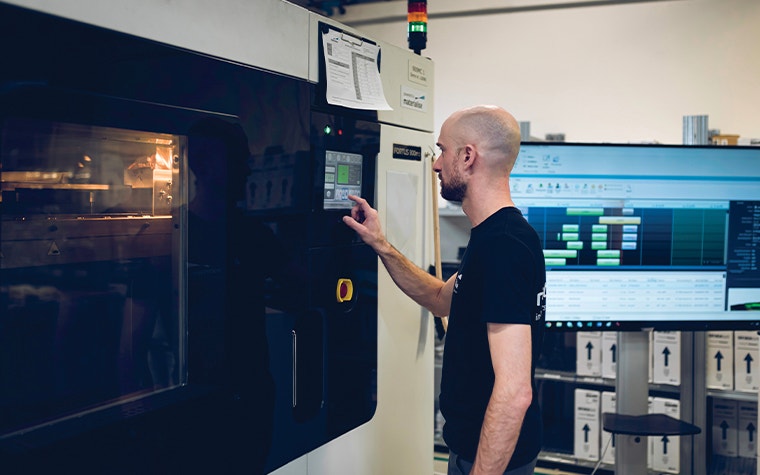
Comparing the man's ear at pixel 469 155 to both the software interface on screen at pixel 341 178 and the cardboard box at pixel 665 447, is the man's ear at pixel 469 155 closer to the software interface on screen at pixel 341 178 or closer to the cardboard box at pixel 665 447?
the software interface on screen at pixel 341 178

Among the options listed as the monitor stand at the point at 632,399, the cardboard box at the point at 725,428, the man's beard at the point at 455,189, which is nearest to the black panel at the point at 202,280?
the man's beard at the point at 455,189

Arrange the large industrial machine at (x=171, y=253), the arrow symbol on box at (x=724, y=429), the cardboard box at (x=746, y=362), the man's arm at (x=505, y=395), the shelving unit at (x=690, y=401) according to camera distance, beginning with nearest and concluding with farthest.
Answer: the large industrial machine at (x=171, y=253)
the man's arm at (x=505, y=395)
the shelving unit at (x=690, y=401)
the cardboard box at (x=746, y=362)
the arrow symbol on box at (x=724, y=429)

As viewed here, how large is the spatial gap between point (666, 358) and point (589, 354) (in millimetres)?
395

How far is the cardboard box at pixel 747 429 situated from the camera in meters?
3.64

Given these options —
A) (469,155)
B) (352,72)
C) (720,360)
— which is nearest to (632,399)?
(469,155)

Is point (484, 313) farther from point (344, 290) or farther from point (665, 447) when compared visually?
point (665, 447)

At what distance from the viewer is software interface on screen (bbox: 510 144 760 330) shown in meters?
2.07

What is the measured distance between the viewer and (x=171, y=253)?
1.17 meters

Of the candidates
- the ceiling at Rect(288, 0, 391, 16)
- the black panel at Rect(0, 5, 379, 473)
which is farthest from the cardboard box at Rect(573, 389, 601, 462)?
the ceiling at Rect(288, 0, 391, 16)

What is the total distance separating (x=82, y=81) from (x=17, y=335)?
13.8 inches

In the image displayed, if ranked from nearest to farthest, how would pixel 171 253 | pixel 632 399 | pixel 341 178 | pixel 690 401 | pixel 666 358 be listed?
pixel 171 253, pixel 341 178, pixel 632 399, pixel 690 401, pixel 666 358

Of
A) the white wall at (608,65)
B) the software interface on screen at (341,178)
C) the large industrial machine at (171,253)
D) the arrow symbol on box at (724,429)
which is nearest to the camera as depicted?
the large industrial machine at (171,253)

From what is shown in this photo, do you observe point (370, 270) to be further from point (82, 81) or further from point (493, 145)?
point (82, 81)

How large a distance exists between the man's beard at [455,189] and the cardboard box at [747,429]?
2750 millimetres
